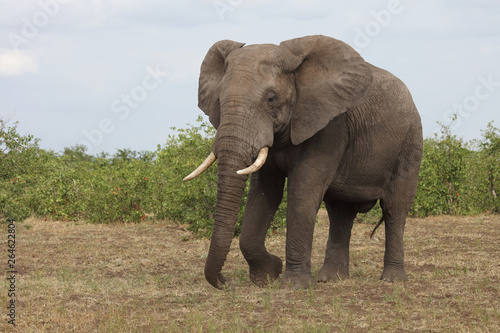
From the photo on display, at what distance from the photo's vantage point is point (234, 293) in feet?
24.4

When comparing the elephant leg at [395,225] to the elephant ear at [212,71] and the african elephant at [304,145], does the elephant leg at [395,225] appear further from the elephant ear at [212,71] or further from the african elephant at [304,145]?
the elephant ear at [212,71]

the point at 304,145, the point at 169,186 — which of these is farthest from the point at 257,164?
the point at 169,186

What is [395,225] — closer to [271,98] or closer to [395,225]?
[395,225]

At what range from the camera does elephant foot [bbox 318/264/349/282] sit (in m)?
8.73

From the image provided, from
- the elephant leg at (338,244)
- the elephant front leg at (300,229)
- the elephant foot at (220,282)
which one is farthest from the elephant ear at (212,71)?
the elephant leg at (338,244)

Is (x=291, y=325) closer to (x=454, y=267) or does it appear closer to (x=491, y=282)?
(x=491, y=282)

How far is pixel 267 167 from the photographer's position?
26.4ft

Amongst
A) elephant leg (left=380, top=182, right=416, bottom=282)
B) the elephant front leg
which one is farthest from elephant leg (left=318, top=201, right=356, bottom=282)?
the elephant front leg

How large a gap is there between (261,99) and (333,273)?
3.15m

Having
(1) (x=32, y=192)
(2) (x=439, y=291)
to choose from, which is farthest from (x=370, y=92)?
(1) (x=32, y=192)

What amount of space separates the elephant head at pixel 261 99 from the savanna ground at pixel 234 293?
725 mm

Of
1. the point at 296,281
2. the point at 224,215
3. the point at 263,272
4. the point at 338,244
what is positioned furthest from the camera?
the point at 338,244

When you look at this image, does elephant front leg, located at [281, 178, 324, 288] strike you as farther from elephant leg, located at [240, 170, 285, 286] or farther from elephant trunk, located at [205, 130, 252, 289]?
elephant trunk, located at [205, 130, 252, 289]

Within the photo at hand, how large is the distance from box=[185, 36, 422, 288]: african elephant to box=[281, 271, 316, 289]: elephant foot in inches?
0.5
